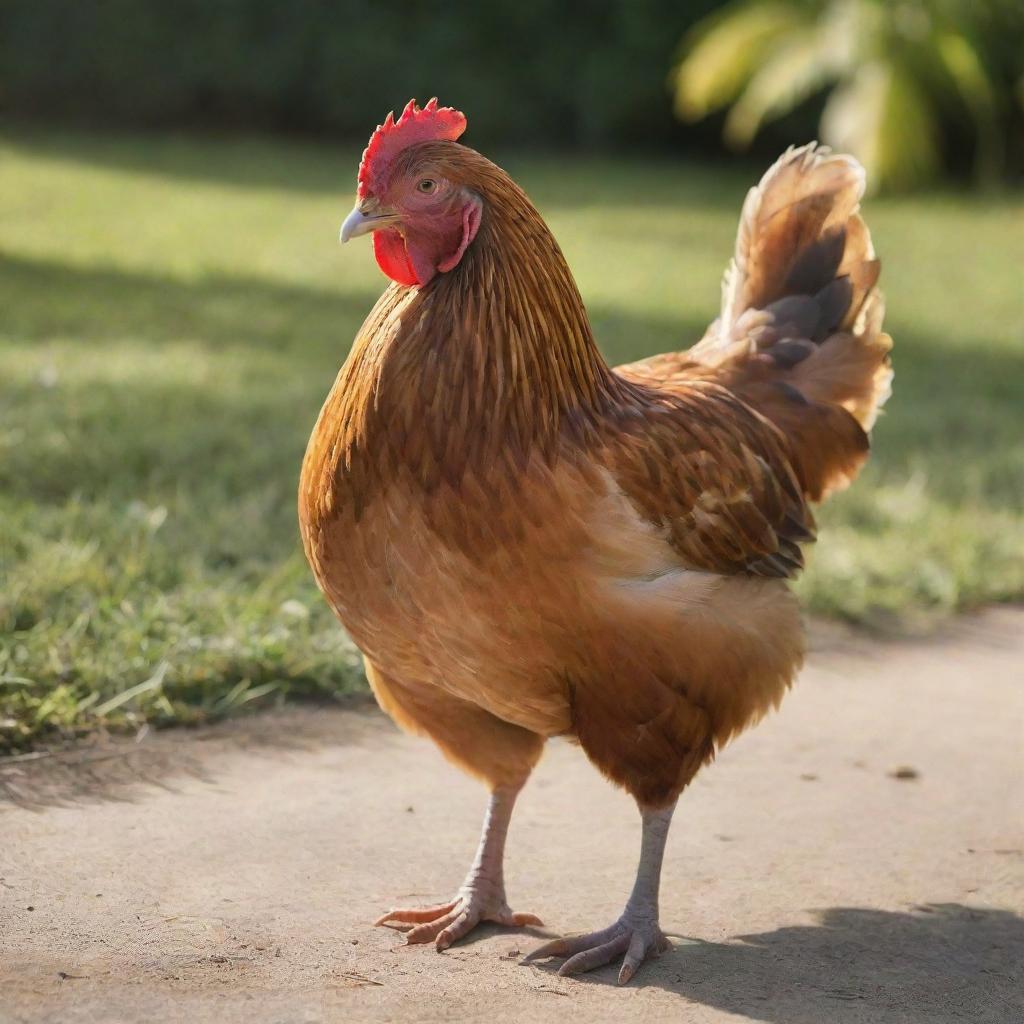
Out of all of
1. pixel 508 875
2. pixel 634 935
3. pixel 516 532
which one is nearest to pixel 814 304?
pixel 516 532

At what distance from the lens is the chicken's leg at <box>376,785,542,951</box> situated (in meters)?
3.69

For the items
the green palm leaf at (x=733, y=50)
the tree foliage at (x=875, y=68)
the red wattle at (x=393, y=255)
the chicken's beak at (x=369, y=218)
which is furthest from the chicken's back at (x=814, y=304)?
the green palm leaf at (x=733, y=50)

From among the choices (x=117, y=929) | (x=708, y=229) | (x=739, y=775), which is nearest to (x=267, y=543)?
(x=739, y=775)

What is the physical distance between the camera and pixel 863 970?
3619 millimetres

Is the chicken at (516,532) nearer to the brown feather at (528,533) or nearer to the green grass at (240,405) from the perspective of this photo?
the brown feather at (528,533)

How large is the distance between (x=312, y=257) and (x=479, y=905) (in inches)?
359

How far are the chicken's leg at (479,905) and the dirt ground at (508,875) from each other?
1.8 inches

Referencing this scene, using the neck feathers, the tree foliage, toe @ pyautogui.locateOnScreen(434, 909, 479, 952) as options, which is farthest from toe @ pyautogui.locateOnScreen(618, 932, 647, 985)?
the tree foliage

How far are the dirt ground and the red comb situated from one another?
5.94ft

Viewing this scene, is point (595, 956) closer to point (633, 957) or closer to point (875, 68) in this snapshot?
point (633, 957)

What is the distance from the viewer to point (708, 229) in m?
14.4

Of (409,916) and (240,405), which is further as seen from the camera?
(240,405)

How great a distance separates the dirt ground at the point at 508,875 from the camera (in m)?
3.36

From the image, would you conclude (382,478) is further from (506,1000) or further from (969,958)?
(969,958)
